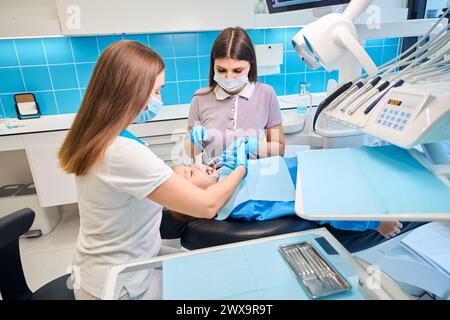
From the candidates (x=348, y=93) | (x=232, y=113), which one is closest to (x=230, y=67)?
(x=232, y=113)

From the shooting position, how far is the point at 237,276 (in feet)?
2.39

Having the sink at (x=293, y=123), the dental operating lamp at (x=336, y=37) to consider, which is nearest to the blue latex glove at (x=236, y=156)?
the dental operating lamp at (x=336, y=37)

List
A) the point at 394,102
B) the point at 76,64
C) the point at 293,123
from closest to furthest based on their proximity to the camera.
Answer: the point at 394,102 < the point at 293,123 < the point at 76,64

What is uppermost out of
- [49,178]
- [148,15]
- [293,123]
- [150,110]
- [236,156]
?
[148,15]

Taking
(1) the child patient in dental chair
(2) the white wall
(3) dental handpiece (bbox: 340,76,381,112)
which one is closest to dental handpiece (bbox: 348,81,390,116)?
(3) dental handpiece (bbox: 340,76,381,112)

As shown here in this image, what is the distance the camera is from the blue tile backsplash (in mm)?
2486

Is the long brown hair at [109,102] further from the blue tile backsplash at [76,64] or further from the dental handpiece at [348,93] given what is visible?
the blue tile backsplash at [76,64]

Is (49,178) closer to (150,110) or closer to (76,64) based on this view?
(76,64)

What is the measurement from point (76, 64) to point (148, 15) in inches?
33.1

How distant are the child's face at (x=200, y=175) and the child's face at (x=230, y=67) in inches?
21.4

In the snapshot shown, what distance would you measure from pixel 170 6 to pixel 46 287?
198cm

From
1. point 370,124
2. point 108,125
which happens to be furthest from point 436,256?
point 108,125

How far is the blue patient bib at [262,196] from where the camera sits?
3.40 feet
